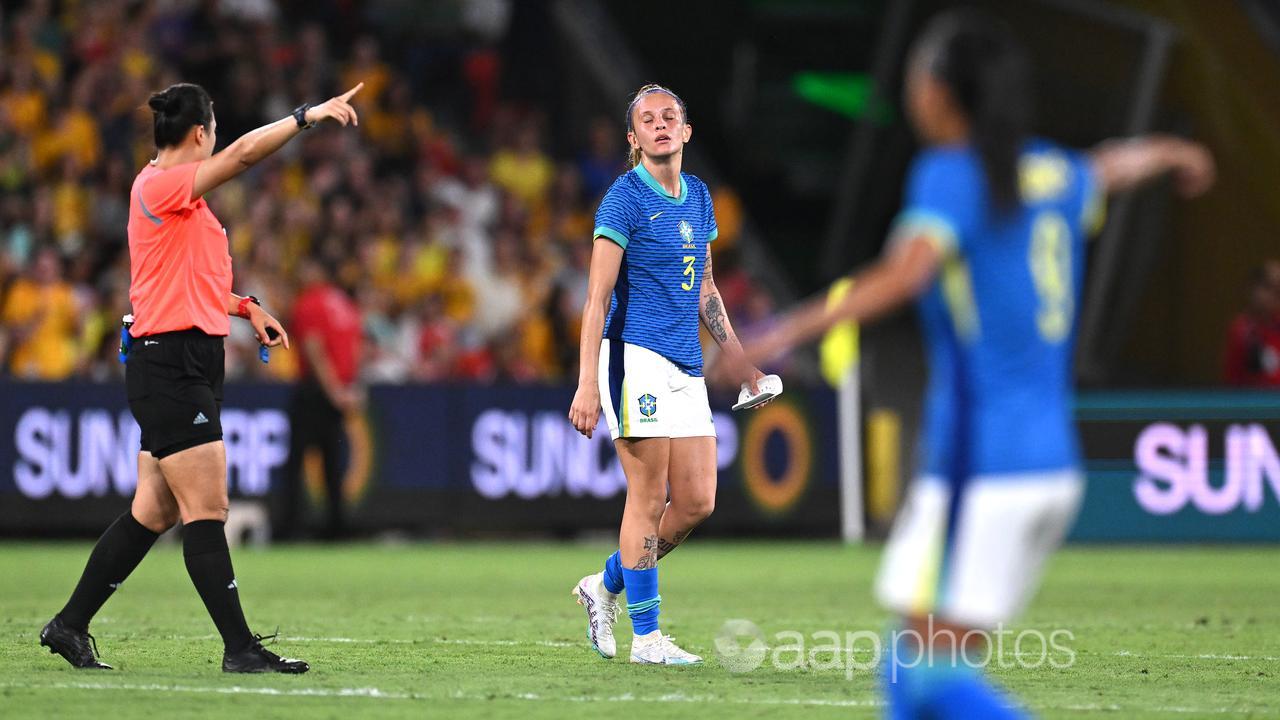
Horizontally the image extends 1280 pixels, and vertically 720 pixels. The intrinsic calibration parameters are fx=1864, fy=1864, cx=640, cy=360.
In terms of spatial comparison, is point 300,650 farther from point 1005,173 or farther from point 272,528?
point 272,528

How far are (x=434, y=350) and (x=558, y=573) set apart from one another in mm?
5745

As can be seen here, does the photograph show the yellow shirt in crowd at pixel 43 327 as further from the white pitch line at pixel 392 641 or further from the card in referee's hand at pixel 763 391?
the card in referee's hand at pixel 763 391

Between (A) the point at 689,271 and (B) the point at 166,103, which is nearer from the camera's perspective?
(B) the point at 166,103

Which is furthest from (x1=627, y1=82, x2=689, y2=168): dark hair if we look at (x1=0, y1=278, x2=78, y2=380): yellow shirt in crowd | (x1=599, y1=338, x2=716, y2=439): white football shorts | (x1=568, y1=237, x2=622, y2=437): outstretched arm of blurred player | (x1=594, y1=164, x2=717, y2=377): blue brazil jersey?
(x1=0, y1=278, x2=78, y2=380): yellow shirt in crowd

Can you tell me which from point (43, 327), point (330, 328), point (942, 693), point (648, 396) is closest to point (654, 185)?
point (648, 396)

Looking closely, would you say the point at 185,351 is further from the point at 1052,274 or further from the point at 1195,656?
the point at 1195,656

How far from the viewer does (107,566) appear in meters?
7.87

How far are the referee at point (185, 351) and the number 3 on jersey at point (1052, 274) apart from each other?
365 centimetres

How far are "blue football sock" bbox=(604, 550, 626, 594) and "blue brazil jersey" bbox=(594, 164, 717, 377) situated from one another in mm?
922

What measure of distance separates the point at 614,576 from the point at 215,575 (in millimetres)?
1865

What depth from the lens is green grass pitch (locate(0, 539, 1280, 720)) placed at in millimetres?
6895

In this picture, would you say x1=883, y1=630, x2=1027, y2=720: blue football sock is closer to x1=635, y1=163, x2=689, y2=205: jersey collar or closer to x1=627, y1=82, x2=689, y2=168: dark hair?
x1=635, y1=163, x2=689, y2=205: jersey collar

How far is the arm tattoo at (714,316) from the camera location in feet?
28.1

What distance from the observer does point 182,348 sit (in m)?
7.65
